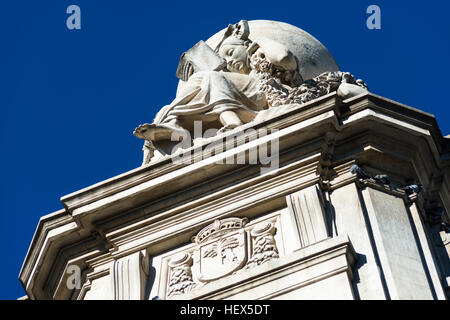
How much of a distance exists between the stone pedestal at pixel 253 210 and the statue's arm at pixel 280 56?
234cm

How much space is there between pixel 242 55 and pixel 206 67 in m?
0.82

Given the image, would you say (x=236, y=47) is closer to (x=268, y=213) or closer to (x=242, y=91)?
(x=242, y=91)

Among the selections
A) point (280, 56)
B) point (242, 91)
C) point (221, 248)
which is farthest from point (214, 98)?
point (221, 248)

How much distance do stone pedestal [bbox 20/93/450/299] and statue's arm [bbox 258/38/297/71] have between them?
7.66ft

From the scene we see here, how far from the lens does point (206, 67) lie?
2061cm

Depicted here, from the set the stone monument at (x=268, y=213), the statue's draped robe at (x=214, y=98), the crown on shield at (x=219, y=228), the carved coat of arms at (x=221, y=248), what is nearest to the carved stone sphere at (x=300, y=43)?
the statue's draped robe at (x=214, y=98)

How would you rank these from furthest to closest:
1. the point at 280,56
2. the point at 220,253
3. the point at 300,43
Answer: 1. the point at 300,43
2. the point at 280,56
3. the point at 220,253

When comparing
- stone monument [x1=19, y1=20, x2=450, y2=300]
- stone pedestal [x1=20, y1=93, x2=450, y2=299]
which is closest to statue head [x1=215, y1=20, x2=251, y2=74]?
stone monument [x1=19, y1=20, x2=450, y2=300]

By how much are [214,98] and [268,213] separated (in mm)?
3147

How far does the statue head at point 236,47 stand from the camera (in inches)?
825

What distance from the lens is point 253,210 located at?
54.9ft

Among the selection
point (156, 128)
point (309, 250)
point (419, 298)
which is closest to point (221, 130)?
point (156, 128)

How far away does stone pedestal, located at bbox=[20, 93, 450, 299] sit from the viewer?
52.2 ft

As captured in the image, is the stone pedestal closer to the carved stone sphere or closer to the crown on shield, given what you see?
the crown on shield
